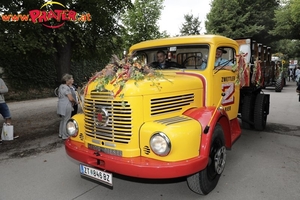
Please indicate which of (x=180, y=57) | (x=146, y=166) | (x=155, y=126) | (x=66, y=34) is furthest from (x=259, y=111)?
(x=66, y=34)

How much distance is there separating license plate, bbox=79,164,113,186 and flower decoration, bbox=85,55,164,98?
92 cm

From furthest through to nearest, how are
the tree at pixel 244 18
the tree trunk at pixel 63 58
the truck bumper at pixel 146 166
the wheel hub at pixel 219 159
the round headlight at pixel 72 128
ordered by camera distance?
the tree at pixel 244 18
the tree trunk at pixel 63 58
the round headlight at pixel 72 128
the wheel hub at pixel 219 159
the truck bumper at pixel 146 166

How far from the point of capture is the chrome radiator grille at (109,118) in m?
2.71

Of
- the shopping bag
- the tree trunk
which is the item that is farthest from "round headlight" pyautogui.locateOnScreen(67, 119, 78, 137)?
the tree trunk

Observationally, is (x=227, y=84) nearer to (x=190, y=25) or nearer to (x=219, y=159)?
(x=219, y=159)

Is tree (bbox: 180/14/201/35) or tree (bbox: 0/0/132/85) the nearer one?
tree (bbox: 0/0/132/85)

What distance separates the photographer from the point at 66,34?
7496 mm

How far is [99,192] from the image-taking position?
10.4ft

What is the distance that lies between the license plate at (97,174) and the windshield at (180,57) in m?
1.93

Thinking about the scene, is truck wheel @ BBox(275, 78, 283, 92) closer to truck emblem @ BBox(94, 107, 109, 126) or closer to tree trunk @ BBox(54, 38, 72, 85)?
tree trunk @ BBox(54, 38, 72, 85)

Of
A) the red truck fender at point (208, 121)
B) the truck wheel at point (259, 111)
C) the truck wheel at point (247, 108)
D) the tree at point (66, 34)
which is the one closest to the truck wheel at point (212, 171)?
the red truck fender at point (208, 121)

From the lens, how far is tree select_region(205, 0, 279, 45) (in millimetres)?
22688

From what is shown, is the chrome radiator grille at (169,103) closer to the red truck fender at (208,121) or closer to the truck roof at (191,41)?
the red truck fender at (208,121)

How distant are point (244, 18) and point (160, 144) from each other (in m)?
23.5
